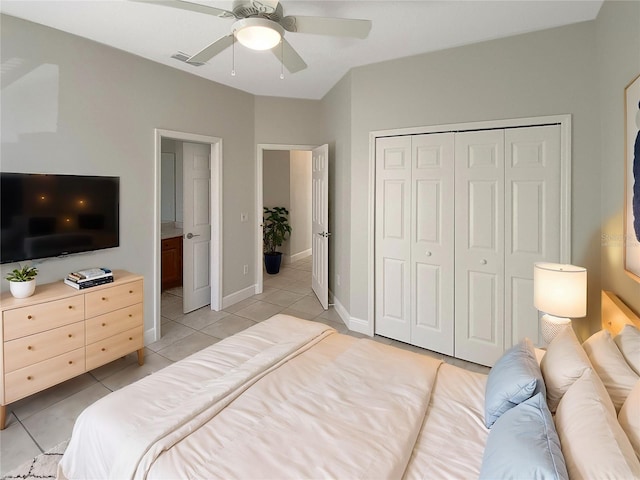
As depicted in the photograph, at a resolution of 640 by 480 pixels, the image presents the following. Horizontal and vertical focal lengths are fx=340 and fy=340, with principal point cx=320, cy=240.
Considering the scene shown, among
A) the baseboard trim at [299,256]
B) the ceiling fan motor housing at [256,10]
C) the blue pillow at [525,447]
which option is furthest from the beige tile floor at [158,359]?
the ceiling fan motor housing at [256,10]

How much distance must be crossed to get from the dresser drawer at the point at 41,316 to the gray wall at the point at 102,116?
1.42 feet

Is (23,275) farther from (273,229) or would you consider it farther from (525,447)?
(273,229)

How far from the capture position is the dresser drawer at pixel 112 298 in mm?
2566

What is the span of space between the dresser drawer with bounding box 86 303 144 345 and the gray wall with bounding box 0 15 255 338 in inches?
19.7

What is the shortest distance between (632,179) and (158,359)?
12.1ft

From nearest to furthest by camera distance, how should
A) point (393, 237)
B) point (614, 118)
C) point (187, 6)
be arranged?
point (187, 6)
point (614, 118)
point (393, 237)

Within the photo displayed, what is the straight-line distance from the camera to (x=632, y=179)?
1.85 m

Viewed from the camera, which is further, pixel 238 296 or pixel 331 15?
pixel 238 296

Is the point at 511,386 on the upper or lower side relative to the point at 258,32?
lower

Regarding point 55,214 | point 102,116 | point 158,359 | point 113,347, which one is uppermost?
point 102,116

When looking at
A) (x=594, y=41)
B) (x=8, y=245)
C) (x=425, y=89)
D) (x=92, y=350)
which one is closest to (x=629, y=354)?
(x=594, y=41)

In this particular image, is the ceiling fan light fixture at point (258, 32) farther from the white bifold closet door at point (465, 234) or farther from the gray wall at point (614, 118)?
the gray wall at point (614, 118)

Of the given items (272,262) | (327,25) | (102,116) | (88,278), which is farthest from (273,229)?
(327,25)

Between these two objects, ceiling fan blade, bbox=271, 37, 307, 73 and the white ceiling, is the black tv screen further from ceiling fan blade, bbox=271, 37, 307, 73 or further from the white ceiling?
ceiling fan blade, bbox=271, 37, 307, 73
